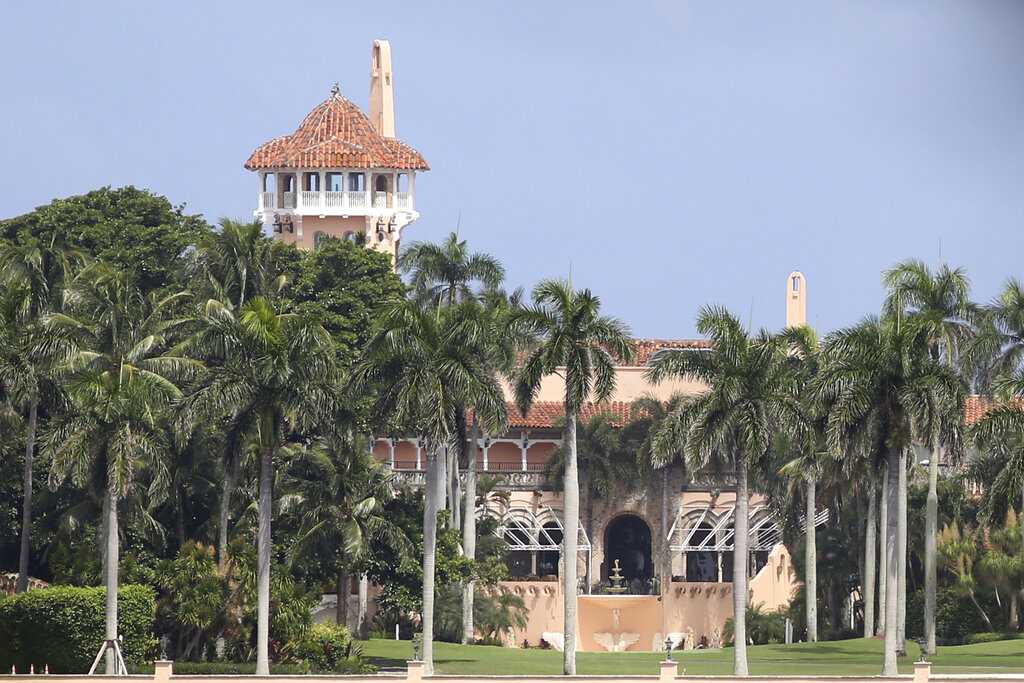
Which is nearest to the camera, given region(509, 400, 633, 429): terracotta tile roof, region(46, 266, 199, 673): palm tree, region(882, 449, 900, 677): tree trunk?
region(882, 449, 900, 677): tree trunk

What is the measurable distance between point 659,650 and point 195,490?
2088 cm

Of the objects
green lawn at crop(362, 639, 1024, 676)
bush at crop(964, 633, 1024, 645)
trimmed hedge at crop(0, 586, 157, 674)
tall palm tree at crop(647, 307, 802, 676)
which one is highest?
tall palm tree at crop(647, 307, 802, 676)

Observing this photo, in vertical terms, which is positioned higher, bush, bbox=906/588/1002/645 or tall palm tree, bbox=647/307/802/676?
tall palm tree, bbox=647/307/802/676

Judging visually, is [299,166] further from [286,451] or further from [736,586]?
[736,586]

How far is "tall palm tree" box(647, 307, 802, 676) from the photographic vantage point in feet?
185

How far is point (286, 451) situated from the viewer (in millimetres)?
64250

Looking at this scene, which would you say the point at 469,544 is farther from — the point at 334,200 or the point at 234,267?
the point at 334,200

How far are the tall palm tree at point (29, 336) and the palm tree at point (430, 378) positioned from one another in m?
8.56

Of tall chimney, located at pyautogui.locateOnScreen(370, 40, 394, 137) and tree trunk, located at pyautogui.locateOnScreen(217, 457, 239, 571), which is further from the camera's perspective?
tall chimney, located at pyautogui.locateOnScreen(370, 40, 394, 137)

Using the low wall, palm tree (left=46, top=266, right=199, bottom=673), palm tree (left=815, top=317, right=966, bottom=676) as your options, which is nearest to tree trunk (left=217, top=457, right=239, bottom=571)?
palm tree (left=46, top=266, right=199, bottom=673)

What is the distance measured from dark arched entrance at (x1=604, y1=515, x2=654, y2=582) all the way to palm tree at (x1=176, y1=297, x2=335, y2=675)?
3276 cm

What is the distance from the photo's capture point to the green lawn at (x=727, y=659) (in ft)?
191

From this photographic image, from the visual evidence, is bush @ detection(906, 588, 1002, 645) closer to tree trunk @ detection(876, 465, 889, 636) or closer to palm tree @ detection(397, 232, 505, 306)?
tree trunk @ detection(876, 465, 889, 636)

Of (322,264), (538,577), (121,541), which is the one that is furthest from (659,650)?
(121,541)
